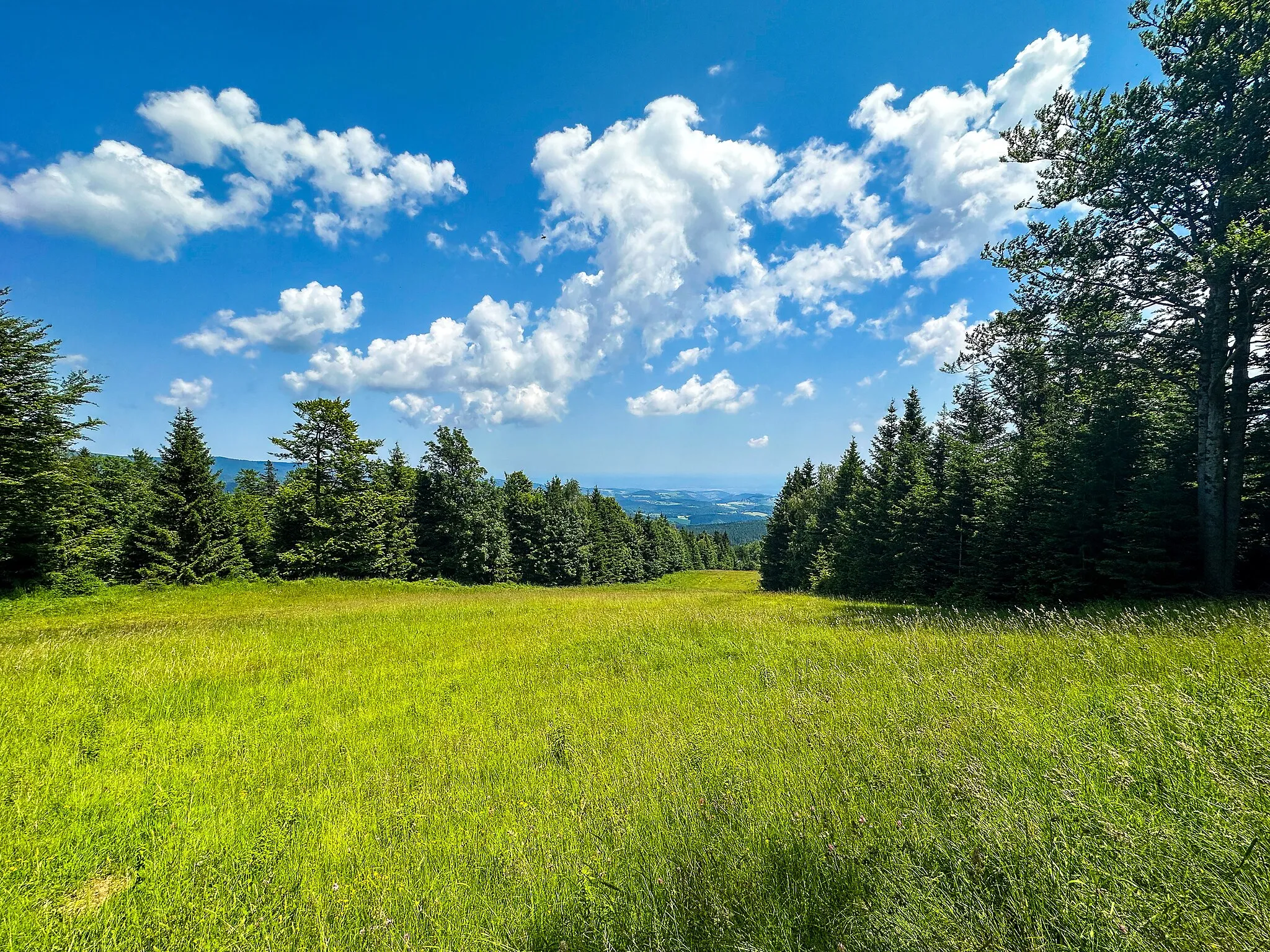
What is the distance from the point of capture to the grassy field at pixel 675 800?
239 centimetres

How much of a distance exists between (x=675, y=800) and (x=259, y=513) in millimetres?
54141

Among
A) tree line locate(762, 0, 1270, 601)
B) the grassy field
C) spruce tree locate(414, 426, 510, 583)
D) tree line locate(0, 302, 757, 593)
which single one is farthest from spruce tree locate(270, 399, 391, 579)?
tree line locate(762, 0, 1270, 601)

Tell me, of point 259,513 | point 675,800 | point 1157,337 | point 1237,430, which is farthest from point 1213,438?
point 259,513

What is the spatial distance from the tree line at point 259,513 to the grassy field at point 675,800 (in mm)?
17372

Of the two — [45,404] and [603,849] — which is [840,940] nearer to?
[603,849]

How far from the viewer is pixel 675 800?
13.0 feet

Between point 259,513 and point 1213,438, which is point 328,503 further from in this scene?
point 1213,438

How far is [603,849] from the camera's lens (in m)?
3.40

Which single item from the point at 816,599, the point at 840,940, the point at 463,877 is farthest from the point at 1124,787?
the point at 816,599

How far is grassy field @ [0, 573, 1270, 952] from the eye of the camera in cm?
239

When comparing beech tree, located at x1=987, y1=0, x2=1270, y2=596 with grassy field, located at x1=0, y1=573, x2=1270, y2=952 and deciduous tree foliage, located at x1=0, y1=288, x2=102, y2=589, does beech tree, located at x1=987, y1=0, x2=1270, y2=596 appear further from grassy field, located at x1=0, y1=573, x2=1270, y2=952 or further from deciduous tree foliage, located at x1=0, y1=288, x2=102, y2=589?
deciduous tree foliage, located at x1=0, y1=288, x2=102, y2=589

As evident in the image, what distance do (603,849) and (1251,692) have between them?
5955 millimetres

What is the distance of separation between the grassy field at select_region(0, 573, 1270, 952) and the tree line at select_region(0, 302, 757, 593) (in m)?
17.4

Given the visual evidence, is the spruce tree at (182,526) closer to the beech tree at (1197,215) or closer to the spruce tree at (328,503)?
the spruce tree at (328,503)
